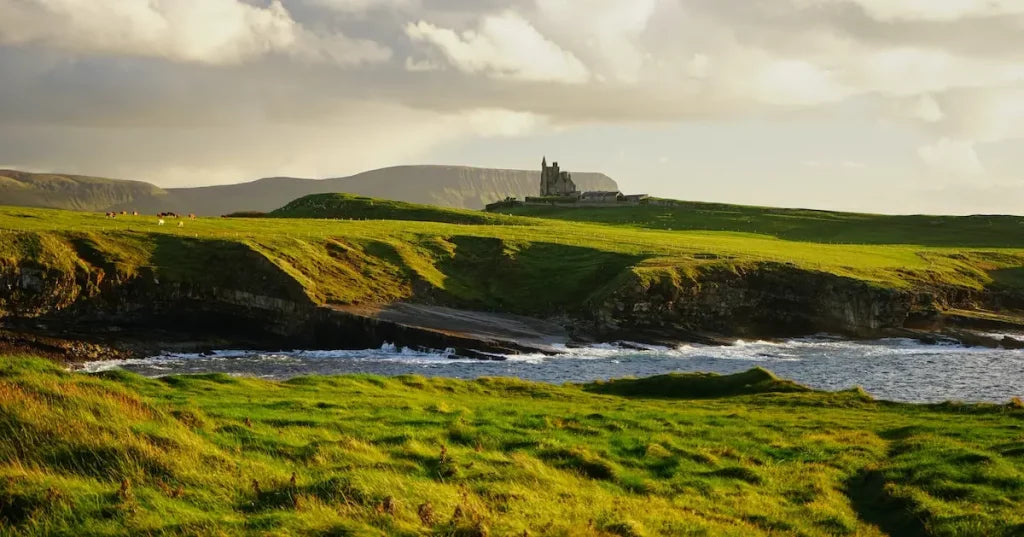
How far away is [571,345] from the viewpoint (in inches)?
2940

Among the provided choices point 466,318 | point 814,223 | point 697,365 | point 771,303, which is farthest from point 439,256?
point 814,223

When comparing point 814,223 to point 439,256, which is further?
point 814,223

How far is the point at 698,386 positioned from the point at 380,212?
4379 inches

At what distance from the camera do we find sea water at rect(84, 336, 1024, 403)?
186ft

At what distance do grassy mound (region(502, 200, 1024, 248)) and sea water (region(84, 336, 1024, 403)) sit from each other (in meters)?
73.4

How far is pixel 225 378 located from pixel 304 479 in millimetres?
27148

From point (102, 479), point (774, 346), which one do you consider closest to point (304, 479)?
point (102, 479)

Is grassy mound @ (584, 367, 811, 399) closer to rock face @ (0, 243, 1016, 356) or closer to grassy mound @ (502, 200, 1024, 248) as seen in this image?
rock face @ (0, 243, 1016, 356)

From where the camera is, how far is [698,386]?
4697 centimetres

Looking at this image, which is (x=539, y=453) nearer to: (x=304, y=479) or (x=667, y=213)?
(x=304, y=479)

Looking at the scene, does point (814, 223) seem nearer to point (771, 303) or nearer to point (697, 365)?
point (771, 303)

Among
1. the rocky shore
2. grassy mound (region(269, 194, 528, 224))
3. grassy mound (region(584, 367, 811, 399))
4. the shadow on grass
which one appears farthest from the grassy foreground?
grassy mound (region(269, 194, 528, 224))

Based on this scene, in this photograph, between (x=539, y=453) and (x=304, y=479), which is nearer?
(x=304, y=479)

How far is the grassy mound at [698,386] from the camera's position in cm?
4578
